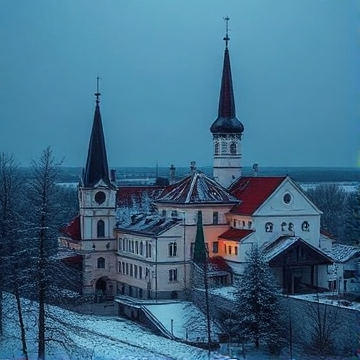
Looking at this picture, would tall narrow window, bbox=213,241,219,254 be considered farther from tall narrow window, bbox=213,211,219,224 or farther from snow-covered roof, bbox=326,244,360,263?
snow-covered roof, bbox=326,244,360,263

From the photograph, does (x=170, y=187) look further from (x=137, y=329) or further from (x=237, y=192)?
(x=137, y=329)

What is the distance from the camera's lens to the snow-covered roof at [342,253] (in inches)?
986

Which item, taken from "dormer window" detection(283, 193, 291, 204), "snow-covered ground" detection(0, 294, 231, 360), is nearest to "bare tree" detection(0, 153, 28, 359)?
"snow-covered ground" detection(0, 294, 231, 360)

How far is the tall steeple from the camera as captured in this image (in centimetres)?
2733

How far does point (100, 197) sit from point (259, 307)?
30.6ft

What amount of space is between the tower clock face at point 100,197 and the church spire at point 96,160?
363mm

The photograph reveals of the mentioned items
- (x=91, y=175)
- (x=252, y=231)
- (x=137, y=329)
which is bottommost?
(x=137, y=329)

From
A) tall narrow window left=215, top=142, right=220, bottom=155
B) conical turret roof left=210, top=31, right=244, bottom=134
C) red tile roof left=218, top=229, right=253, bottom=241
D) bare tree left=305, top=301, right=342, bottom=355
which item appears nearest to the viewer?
bare tree left=305, top=301, right=342, bottom=355

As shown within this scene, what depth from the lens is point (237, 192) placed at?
86.0ft

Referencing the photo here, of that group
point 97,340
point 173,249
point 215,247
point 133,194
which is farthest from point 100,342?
point 133,194

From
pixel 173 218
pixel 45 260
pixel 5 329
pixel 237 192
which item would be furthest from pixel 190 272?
pixel 45 260

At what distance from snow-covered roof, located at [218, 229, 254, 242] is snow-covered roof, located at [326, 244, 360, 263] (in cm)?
295

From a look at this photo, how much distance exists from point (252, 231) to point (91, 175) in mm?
5515

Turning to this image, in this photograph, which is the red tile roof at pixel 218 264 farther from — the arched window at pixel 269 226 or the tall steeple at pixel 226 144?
the tall steeple at pixel 226 144
